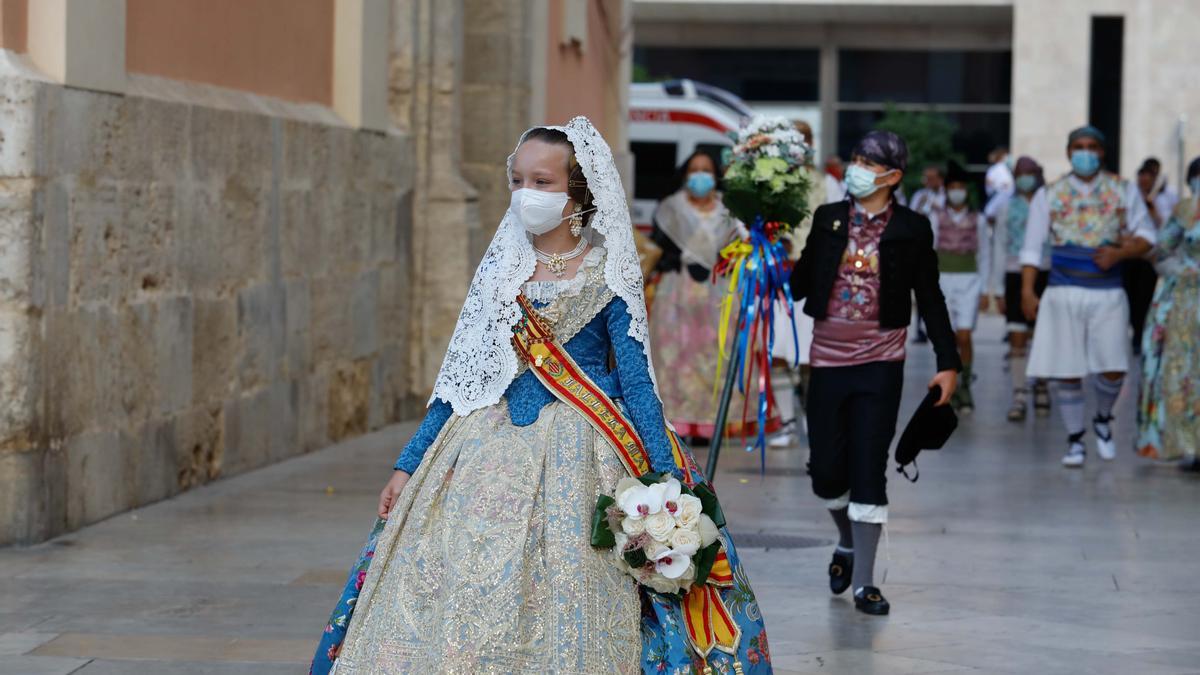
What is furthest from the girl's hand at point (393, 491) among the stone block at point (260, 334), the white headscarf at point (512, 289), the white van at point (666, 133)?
the white van at point (666, 133)

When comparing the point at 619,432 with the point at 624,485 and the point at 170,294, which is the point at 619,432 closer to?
the point at 624,485

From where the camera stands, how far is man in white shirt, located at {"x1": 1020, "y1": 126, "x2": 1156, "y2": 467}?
477 inches

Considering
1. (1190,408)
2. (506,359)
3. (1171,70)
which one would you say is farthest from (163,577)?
(1171,70)

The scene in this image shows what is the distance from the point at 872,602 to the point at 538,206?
8.99 ft

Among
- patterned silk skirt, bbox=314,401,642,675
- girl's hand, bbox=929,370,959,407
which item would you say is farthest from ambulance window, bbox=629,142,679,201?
patterned silk skirt, bbox=314,401,642,675

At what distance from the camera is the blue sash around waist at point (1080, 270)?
40.6 feet

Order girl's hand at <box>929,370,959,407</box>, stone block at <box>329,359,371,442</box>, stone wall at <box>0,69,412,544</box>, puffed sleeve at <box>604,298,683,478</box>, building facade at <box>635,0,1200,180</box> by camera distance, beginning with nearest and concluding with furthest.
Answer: puffed sleeve at <box>604,298,683,478</box> < girl's hand at <box>929,370,959,407</box> < stone wall at <box>0,69,412,544</box> < stone block at <box>329,359,371,442</box> < building facade at <box>635,0,1200,180</box>

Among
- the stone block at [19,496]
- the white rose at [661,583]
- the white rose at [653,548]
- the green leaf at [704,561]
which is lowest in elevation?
the stone block at [19,496]

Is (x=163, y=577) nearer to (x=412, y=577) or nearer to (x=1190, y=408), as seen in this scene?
(x=412, y=577)

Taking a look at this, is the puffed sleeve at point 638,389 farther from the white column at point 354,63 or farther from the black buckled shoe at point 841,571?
the white column at point 354,63

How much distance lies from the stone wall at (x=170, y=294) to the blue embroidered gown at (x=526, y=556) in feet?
11.9

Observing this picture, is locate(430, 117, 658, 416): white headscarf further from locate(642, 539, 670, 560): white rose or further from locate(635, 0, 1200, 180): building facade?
locate(635, 0, 1200, 180): building facade

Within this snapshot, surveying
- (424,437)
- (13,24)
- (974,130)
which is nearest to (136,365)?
(13,24)

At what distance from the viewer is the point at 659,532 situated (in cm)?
504
